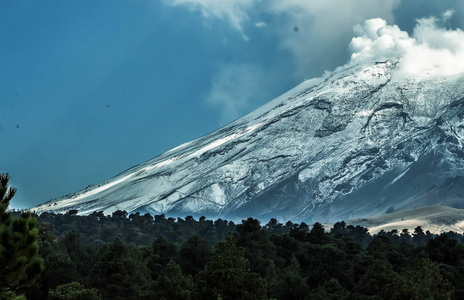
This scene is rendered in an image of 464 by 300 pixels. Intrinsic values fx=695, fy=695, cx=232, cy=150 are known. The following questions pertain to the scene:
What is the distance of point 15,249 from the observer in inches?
1128

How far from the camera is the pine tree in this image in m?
28.5

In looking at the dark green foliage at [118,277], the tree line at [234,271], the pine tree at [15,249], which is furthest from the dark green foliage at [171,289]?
the pine tree at [15,249]

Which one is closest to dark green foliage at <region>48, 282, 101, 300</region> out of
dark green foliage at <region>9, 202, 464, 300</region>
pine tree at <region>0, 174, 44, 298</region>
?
dark green foliage at <region>9, 202, 464, 300</region>

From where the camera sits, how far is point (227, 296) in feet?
128

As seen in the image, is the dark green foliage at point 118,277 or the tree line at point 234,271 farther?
the dark green foliage at point 118,277

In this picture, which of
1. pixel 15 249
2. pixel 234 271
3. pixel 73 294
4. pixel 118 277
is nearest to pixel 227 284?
pixel 234 271

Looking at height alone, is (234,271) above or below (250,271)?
below

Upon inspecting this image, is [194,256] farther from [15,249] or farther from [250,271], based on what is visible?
[15,249]

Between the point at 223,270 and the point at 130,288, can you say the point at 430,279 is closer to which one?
the point at 223,270

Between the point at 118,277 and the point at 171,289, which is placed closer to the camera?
the point at 171,289

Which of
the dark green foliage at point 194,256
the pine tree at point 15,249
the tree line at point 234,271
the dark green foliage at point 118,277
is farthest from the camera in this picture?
the dark green foliage at point 194,256

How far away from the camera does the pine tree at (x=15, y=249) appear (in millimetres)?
28547

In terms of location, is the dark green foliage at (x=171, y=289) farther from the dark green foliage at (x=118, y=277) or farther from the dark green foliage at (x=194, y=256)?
the dark green foliage at (x=194, y=256)

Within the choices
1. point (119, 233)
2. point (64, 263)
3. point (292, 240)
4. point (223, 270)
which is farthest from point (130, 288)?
point (119, 233)
